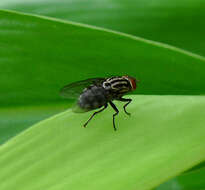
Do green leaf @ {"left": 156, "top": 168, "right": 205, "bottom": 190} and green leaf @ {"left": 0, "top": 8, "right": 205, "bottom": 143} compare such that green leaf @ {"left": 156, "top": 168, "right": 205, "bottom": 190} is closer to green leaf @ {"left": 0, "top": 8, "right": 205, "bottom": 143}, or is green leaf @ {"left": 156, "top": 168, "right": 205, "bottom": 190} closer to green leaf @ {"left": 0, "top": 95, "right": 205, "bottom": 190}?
green leaf @ {"left": 0, "top": 8, "right": 205, "bottom": 143}

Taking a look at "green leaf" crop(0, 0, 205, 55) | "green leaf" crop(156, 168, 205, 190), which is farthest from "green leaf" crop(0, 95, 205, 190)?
"green leaf" crop(0, 0, 205, 55)

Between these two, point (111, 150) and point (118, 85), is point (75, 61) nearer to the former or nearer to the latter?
point (118, 85)

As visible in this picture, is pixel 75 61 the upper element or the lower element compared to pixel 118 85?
upper

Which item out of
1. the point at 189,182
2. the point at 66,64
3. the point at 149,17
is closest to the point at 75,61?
the point at 66,64

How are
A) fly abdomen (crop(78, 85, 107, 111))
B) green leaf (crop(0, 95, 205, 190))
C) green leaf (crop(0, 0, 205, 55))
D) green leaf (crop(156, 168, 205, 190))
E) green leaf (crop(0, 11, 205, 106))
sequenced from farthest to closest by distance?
green leaf (crop(0, 0, 205, 55)) < green leaf (crop(156, 168, 205, 190)) < green leaf (crop(0, 11, 205, 106)) < fly abdomen (crop(78, 85, 107, 111)) < green leaf (crop(0, 95, 205, 190))

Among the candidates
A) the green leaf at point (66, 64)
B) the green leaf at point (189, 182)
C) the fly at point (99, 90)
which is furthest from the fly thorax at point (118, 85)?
the green leaf at point (189, 182)

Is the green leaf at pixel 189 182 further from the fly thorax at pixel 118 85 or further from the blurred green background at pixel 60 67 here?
the fly thorax at pixel 118 85
